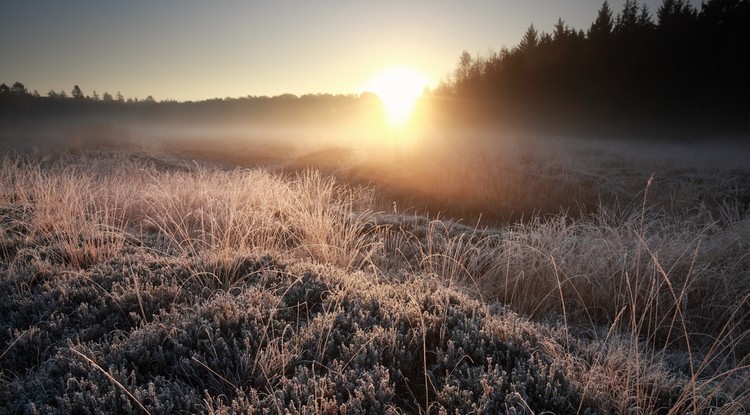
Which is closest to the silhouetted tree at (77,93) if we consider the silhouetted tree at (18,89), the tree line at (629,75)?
the silhouetted tree at (18,89)

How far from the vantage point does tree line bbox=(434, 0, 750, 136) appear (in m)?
30.4

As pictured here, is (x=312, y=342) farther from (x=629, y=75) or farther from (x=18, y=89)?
(x=18, y=89)

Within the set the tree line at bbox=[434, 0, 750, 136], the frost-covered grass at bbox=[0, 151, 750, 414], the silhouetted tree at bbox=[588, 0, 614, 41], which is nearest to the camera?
the frost-covered grass at bbox=[0, 151, 750, 414]

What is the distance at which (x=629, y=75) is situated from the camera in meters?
33.1

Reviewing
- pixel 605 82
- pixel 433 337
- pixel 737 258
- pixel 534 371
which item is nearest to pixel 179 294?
pixel 433 337

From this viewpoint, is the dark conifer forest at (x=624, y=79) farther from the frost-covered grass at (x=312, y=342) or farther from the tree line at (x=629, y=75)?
the frost-covered grass at (x=312, y=342)

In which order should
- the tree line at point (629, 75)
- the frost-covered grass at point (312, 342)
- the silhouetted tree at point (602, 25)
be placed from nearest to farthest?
the frost-covered grass at point (312, 342)
the tree line at point (629, 75)
the silhouetted tree at point (602, 25)

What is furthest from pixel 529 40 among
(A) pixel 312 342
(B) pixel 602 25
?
(A) pixel 312 342

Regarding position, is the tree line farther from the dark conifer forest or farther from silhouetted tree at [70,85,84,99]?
silhouetted tree at [70,85,84,99]

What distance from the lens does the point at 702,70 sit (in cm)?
3134

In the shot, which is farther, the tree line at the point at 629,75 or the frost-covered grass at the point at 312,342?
the tree line at the point at 629,75

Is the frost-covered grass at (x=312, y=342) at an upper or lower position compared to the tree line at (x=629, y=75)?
lower

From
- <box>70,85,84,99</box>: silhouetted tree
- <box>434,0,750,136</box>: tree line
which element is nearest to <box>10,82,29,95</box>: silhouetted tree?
<box>70,85,84,99</box>: silhouetted tree

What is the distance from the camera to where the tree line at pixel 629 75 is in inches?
1196
